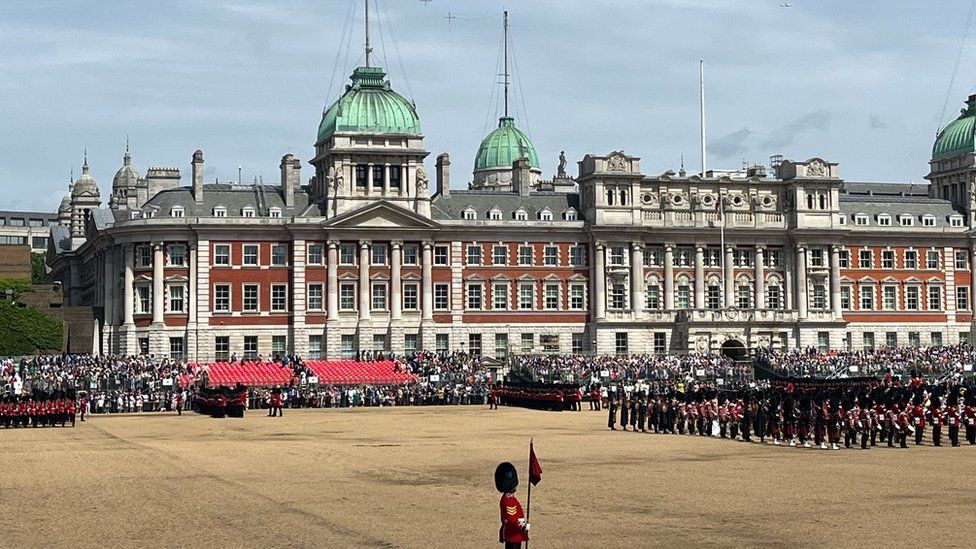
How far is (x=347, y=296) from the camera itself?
99.7 metres

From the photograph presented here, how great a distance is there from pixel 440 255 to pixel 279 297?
11810 mm

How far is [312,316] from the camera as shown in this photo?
98.8m

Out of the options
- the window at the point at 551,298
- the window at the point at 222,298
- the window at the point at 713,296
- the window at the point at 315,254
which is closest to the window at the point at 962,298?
the window at the point at 713,296

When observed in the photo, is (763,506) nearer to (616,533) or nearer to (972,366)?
(616,533)

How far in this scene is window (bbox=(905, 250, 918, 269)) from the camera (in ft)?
367

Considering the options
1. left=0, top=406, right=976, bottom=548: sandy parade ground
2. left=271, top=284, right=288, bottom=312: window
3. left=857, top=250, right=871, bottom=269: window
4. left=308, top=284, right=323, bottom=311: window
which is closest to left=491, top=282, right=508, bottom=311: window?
left=308, top=284, right=323, bottom=311: window

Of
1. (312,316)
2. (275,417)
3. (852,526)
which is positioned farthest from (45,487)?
(312,316)

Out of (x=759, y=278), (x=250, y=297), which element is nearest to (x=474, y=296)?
(x=250, y=297)

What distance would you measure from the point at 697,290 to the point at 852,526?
7950cm

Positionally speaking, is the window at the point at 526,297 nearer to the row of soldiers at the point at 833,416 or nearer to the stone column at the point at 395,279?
the stone column at the point at 395,279

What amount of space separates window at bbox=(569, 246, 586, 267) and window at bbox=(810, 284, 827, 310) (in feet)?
60.1

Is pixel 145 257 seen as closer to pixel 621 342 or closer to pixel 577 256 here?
pixel 577 256

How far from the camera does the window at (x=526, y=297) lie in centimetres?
10362

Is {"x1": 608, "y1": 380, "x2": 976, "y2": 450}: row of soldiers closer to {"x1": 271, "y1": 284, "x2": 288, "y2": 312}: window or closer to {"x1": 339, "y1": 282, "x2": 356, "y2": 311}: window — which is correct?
{"x1": 339, "y1": 282, "x2": 356, "y2": 311}: window
